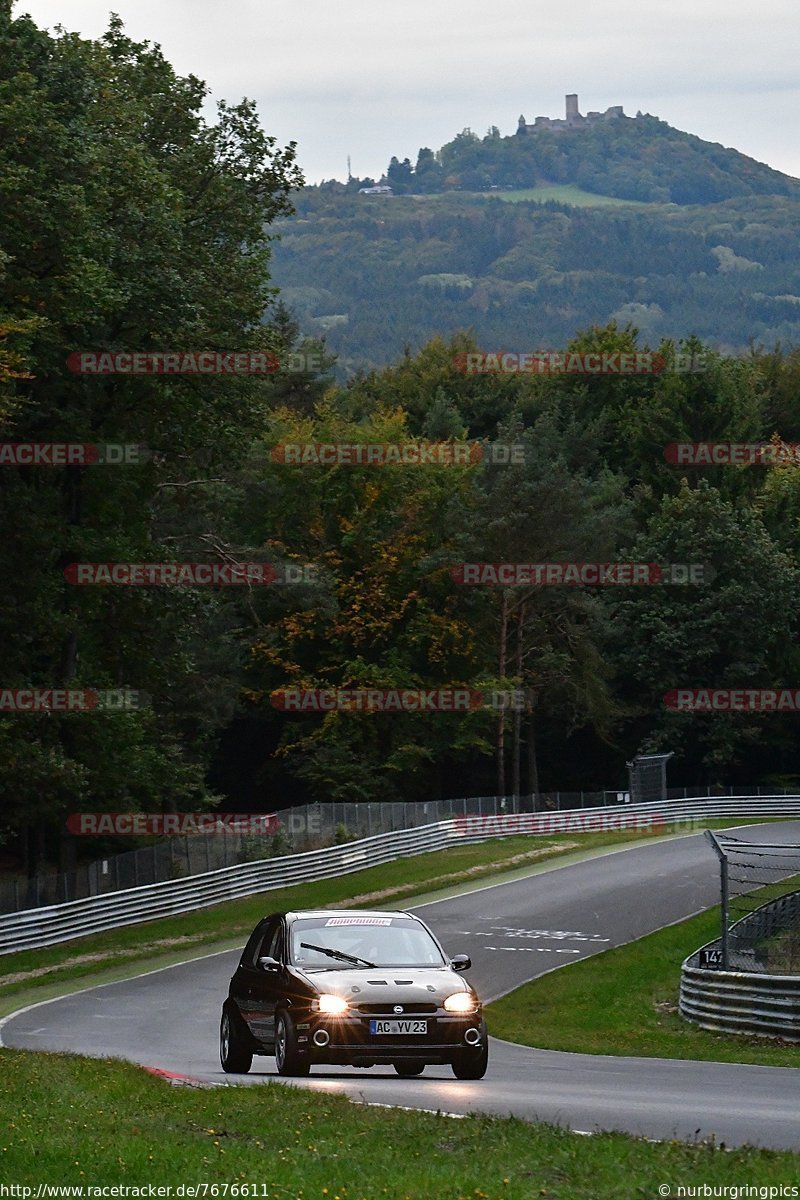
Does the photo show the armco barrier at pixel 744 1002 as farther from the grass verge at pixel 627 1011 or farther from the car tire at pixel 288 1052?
the car tire at pixel 288 1052

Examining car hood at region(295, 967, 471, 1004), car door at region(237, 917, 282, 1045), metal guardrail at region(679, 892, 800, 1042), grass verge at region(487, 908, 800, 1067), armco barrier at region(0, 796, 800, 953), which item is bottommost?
armco barrier at region(0, 796, 800, 953)

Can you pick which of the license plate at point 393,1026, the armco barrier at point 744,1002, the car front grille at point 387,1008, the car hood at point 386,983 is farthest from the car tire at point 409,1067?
the armco barrier at point 744,1002

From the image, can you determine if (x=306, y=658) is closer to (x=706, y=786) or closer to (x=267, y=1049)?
(x=706, y=786)

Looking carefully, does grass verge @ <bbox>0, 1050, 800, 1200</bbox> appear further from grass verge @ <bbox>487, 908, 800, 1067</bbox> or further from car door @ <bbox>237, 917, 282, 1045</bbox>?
grass verge @ <bbox>487, 908, 800, 1067</bbox>

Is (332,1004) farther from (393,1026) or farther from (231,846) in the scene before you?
(231,846)

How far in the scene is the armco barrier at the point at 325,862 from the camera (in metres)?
37.2

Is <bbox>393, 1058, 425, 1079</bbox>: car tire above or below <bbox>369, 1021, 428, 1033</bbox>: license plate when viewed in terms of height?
below

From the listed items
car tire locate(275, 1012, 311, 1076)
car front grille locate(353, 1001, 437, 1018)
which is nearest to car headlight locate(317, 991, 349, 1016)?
car front grille locate(353, 1001, 437, 1018)

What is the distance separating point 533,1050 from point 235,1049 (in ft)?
19.3

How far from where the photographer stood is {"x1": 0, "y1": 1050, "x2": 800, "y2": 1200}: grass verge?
830 cm

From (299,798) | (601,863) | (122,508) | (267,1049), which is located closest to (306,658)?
(299,798)

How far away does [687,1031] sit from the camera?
23969 mm

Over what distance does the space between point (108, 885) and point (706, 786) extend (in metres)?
42.4

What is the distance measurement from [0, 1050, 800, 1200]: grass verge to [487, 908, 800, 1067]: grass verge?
8.81 m
